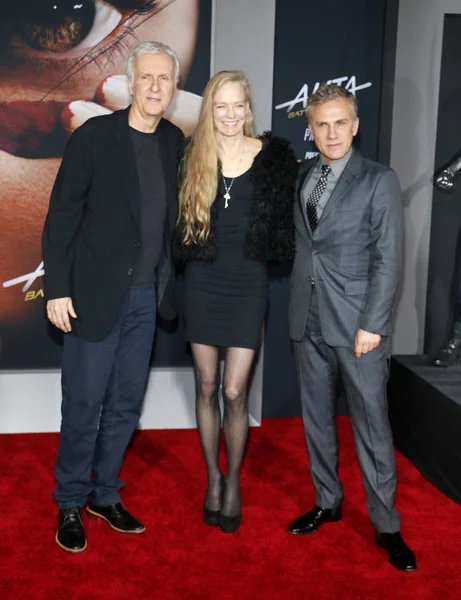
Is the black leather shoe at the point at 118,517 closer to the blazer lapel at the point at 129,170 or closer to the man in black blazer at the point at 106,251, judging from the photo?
the man in black blazer at the point at 106,251

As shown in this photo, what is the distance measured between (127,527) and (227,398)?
0.65 meters

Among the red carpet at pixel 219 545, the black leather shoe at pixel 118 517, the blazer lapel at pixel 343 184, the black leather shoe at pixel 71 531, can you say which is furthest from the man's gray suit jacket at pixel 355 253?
the black leather shoe at pixel 71 531

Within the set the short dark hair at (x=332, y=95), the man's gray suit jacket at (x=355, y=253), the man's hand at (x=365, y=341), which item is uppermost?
the short dark hair at (x=332, y=95)

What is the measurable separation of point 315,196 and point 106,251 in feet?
2.63

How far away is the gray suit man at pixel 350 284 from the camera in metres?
2.54

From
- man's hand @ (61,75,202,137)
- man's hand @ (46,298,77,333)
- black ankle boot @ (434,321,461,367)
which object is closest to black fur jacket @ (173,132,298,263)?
man's hand @ (46,298,77,333)

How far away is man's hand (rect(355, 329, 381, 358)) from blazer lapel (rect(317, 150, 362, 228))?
0.43 meters

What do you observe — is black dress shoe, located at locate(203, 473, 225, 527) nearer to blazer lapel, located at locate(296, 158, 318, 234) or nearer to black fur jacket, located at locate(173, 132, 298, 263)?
black fur jacket, located at locate(173, 132, 298, 263)

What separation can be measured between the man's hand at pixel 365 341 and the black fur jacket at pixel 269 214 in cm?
42

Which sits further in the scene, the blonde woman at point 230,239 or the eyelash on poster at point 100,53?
the eyelash on poster at point 100,53

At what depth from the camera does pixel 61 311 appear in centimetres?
273

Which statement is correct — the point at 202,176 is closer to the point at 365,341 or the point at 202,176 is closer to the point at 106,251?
the point at 106,251

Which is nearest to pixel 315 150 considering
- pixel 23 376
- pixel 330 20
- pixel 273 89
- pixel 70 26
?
pixel 273 89

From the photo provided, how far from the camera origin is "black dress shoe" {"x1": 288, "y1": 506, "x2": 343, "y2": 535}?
2.90 meters
